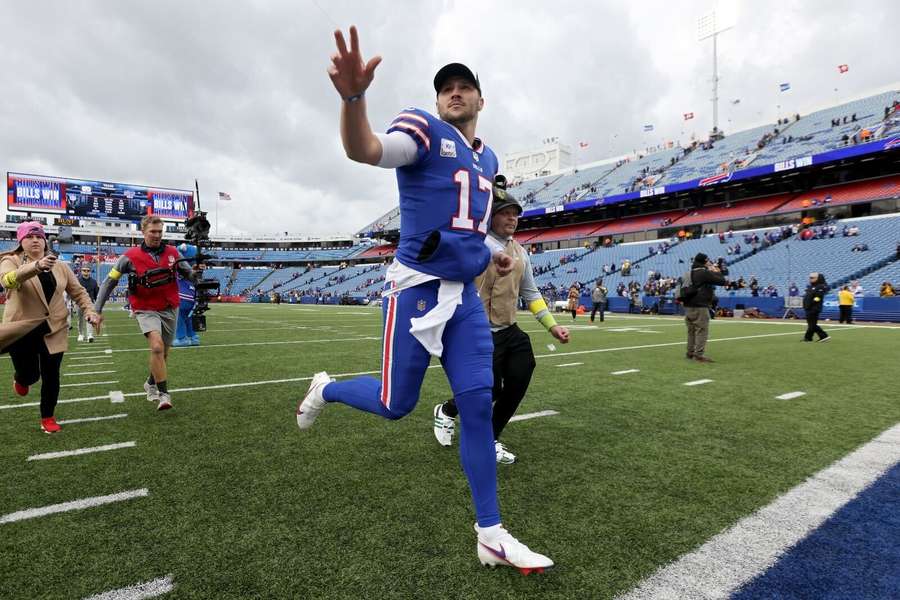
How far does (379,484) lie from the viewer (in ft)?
9.30

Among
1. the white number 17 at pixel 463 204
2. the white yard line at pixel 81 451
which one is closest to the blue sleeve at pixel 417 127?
the white number 17 at pixel 463 204

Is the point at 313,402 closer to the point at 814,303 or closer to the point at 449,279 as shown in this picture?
the point at 449,279

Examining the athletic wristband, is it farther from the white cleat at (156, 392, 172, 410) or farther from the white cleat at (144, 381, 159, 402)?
the white cleat at (144, 381, 159, 402)

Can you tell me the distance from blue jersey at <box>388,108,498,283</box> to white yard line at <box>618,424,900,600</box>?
152cm

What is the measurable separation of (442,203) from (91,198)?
63982 mm

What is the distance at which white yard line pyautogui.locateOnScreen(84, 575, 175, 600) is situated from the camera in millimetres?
1772

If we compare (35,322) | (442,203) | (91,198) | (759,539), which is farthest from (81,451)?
(91,198)

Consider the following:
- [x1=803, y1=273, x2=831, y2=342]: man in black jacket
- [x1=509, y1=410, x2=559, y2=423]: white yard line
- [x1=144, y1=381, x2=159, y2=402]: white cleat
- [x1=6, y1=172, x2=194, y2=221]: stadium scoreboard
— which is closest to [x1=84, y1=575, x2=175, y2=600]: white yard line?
[x1=509, y1=410, x2=559, y2=423]: white yard line

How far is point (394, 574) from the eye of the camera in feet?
6.31

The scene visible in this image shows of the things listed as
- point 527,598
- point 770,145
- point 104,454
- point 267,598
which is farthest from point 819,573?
point 770,145

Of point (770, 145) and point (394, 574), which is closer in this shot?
point (394, 574)

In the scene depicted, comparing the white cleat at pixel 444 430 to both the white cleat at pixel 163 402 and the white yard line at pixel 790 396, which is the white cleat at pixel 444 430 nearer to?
the white cleat at pixel 163 402

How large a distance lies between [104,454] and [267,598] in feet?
7.69

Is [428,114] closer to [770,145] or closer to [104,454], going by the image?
[104,454]
